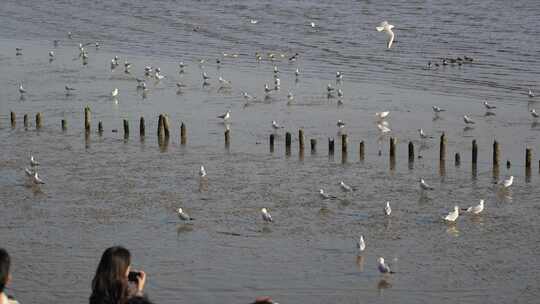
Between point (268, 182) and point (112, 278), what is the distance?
1571cm

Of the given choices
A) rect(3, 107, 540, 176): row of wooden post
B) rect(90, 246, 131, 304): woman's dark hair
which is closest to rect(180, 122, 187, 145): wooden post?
rect(3, 107, 540, 176): row of wooden post

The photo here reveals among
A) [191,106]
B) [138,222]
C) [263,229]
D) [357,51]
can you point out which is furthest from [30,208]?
[357,51]

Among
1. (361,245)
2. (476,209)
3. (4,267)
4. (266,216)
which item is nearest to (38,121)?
(266,216)

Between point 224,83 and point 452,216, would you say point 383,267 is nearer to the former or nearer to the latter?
point 452,216

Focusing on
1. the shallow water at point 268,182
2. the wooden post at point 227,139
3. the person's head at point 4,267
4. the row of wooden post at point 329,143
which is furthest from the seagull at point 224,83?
the person's head at point 4,267

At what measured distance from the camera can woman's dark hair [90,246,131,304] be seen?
24.1 feet

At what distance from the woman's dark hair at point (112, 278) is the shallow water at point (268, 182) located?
8040 mm

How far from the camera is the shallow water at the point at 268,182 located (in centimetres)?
1664

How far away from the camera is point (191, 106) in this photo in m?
33.1

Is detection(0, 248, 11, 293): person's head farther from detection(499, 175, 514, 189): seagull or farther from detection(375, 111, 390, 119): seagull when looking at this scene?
detection(375, 111, 390, 119): seagull

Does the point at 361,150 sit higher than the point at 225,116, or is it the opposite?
the point at 225,116

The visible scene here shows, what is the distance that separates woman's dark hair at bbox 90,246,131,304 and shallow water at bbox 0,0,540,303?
8040 millimetres

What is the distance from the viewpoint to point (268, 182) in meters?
23.1

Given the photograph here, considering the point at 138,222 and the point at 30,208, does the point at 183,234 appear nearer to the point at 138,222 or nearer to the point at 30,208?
the point at 138,222
